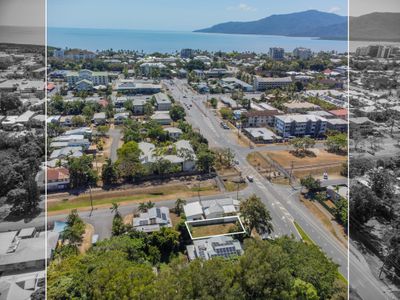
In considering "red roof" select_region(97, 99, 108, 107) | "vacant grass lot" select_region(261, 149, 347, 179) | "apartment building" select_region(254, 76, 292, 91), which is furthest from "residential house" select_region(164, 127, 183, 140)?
"apartment building" select_region(254, 76, 292, 91)

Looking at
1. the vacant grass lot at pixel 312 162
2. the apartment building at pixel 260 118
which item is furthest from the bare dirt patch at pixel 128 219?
the apartment building at pixel 260 118

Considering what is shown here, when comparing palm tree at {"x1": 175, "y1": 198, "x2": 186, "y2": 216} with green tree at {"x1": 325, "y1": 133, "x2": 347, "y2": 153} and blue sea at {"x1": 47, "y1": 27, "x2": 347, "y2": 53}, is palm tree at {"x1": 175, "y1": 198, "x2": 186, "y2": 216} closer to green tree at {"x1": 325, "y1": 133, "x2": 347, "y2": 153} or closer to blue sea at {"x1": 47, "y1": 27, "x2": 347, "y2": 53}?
green tree at {"x1": 325, "y1": 133, "x2": 347, "y2": 153}

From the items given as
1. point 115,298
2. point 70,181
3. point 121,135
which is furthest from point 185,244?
point 121,135

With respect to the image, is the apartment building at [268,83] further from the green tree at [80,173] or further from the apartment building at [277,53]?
the green tree at [80,173]

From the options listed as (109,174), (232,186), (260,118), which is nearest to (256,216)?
(232,186)

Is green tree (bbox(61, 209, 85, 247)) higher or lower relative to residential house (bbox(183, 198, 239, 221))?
lower

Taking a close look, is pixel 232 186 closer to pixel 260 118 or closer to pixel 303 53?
pixel 260 118
